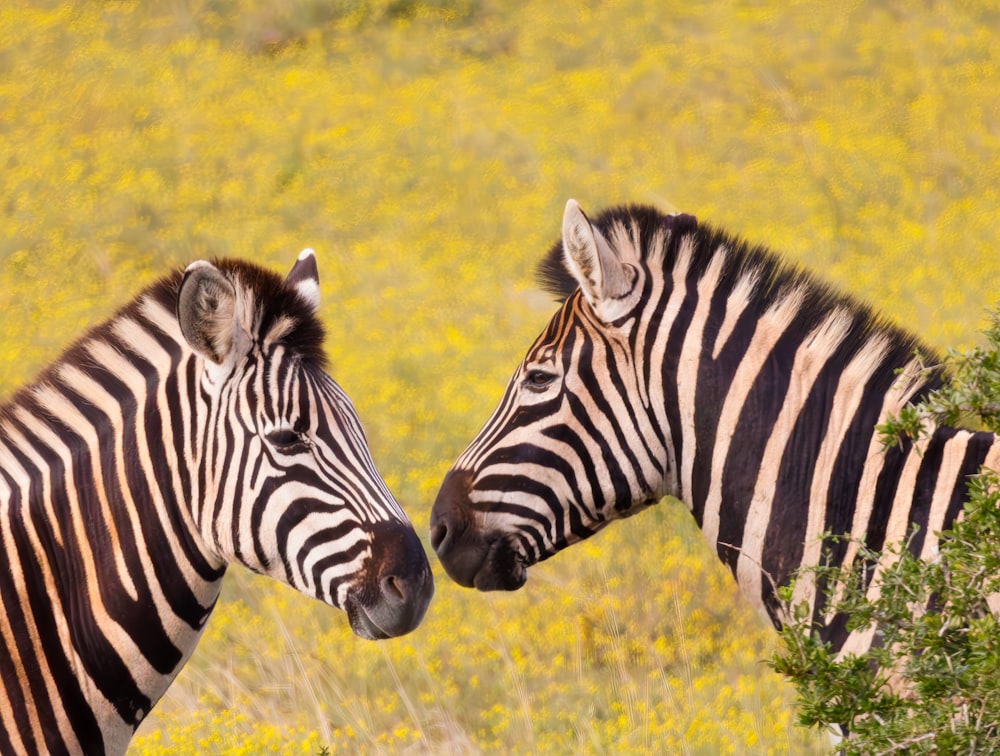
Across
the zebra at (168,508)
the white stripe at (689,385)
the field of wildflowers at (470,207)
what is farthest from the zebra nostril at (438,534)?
the field of wildflowers at (470,207)

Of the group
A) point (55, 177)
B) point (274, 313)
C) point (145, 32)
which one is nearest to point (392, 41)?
point (145, 32)

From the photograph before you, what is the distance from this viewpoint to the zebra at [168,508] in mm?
3922

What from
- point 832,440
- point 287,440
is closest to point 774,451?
point 832,440

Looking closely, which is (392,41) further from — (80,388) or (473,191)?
(80,388)

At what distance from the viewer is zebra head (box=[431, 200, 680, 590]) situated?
4441 mm

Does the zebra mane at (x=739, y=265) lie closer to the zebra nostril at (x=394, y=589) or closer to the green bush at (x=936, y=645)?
the green bush at (x=936, y=645)

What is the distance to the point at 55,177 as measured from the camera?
51.0 feet

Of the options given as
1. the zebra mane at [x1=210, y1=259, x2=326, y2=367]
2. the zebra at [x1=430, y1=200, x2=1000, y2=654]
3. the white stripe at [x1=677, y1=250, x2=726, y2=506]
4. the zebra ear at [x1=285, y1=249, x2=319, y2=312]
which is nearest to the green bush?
the zebra at [x1=430, y1=200, x2=1000, y2=654]

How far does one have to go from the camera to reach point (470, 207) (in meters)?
14.0

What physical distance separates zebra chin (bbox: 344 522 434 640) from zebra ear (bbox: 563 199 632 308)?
3.83ft

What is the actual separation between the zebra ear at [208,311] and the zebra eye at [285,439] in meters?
0.31

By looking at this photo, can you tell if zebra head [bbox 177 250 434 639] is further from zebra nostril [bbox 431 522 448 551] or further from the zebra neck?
zebra nostril [bbox 431 522 448 551]

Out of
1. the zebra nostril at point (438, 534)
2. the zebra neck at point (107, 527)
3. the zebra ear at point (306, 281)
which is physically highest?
the zebra ear at point (306, 281)

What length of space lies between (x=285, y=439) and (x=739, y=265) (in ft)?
5.91
